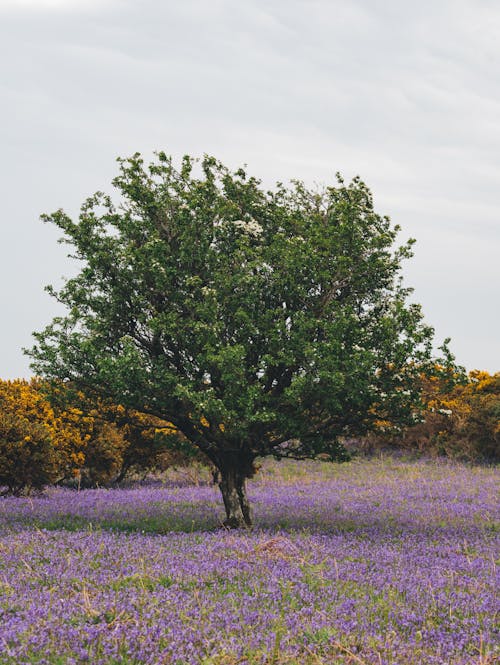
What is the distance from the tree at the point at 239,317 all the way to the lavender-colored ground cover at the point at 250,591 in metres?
2.41

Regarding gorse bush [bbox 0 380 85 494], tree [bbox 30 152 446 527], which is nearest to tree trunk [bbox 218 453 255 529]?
tree [bbox 30 152 446 527]

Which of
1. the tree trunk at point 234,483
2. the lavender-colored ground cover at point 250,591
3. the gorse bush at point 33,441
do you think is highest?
the gorse bush at point 33,441

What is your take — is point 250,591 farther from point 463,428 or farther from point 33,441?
point 463,428

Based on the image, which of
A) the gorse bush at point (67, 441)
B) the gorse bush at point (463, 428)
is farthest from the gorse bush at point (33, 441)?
the gorse bush at point (463, 428)

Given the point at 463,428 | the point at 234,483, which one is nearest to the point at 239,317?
the point at 234,483

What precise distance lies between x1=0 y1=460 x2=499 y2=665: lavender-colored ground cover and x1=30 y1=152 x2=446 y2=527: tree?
2410mm

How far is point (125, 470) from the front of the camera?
27.5 metres

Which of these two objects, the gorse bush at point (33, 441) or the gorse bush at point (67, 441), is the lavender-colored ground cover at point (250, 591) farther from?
the gorse bush at point (33, 441)

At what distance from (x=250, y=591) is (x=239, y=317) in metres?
5.95

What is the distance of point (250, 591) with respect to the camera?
8.81 m

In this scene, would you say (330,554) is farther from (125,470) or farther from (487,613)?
(125,470)

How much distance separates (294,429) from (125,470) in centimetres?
1505

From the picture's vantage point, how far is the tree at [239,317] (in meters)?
13.4

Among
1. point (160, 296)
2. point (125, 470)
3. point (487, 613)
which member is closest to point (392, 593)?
point (487, 613)
